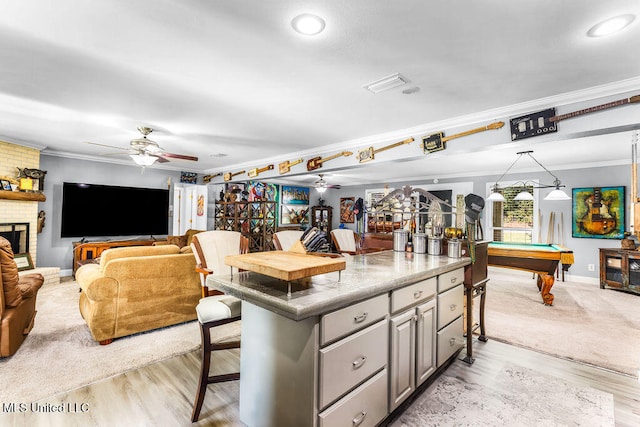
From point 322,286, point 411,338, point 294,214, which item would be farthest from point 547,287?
point 294,214

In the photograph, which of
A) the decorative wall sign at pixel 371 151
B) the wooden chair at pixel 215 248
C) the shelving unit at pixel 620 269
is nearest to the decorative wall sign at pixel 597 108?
the decorative wall sign at pixel 371 151

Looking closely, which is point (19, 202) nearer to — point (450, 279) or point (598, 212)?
point (450, 279)

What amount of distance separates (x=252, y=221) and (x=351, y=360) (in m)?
5.99

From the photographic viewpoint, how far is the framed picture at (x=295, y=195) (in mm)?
10219

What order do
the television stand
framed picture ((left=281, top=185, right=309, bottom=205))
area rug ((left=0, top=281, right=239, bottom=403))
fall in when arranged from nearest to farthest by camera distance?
area rug ((left=0, top=281, right=239, bottom=403))
the television stand
framed picture ((left=281, top=185, right=309, bottom=205))

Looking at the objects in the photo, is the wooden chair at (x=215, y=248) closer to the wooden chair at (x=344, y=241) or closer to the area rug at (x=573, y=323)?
the wooden chair at (x=344, y=241)

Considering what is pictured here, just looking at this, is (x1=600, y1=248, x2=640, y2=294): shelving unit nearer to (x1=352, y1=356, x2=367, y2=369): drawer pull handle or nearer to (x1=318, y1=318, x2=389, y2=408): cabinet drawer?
(x1=318, y1=318, x2=389, y2=408): cabinet drawer

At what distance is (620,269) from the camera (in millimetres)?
5352

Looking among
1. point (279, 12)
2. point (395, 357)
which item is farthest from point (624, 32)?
point (395, 357)

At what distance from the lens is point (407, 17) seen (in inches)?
67.9

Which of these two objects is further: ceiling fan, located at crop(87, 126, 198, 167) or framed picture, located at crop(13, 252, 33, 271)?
framed picture, located at crop(13, 252, 33, 271)

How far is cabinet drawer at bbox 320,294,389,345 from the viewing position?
142 cm

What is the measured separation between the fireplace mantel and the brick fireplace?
8 centimetres

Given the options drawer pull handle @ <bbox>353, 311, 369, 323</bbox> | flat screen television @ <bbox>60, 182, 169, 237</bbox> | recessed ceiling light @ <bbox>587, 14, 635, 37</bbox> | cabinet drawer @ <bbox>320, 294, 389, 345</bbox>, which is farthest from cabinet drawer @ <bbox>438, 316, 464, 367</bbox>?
flat screen television @ <bbox>60, 182, 169, 237</bbox>
